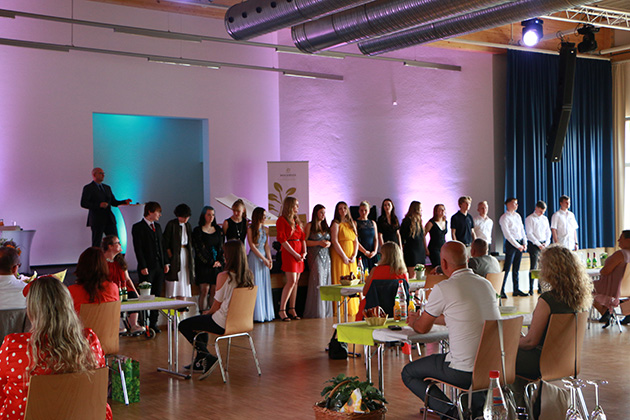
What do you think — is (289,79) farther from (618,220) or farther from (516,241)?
(618,220)

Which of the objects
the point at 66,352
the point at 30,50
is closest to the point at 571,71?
the point at 30,50

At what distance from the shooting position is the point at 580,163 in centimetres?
1533


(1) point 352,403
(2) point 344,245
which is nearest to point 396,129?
(2) point 344,245

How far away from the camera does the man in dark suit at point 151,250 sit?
922 centimetres

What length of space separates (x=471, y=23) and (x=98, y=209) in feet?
17.9

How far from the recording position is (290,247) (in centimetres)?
1045

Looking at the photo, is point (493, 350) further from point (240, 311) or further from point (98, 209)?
point (98, 209)

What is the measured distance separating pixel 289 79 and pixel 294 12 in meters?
5.33

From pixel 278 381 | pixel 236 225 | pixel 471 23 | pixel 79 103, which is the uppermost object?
pixel 471 23

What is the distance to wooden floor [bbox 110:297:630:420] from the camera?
566cm

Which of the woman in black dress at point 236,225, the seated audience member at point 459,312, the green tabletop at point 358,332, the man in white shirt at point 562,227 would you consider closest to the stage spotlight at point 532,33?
the man in white shirt at point 562,227

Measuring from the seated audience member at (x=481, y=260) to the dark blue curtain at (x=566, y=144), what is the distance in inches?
250

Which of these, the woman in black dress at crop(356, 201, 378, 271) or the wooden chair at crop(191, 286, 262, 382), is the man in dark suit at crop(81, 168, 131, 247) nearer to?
the woman in black dress at crop(356, 201, 378, 271)

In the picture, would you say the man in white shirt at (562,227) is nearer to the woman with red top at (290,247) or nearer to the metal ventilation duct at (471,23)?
the woman with red top at (290,247)
